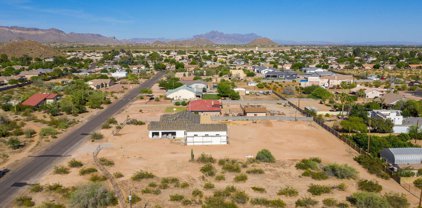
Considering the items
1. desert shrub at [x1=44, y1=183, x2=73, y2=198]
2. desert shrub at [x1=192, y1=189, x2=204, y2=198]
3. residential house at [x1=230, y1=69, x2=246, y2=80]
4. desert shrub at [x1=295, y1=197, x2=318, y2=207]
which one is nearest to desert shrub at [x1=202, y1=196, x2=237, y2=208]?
desert shrub at [x1=192, y1=189, x2=204, y2=198]

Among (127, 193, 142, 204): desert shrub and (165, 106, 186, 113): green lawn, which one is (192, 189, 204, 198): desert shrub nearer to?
(127, 193, 142, 204): desert shrub

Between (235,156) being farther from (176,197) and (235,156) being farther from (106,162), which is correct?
(106,162)

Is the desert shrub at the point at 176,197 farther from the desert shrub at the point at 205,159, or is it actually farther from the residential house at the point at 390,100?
the residential house at the point at 390,100

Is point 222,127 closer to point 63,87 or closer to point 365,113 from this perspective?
point 365,113

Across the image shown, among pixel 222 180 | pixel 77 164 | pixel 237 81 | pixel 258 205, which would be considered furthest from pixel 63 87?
pixel 258 205

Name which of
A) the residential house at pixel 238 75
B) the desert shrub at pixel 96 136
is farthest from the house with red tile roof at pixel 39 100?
the residential house at pixel 238 75

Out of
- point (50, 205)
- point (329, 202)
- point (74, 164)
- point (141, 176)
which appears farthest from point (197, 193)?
point (74, 164)
